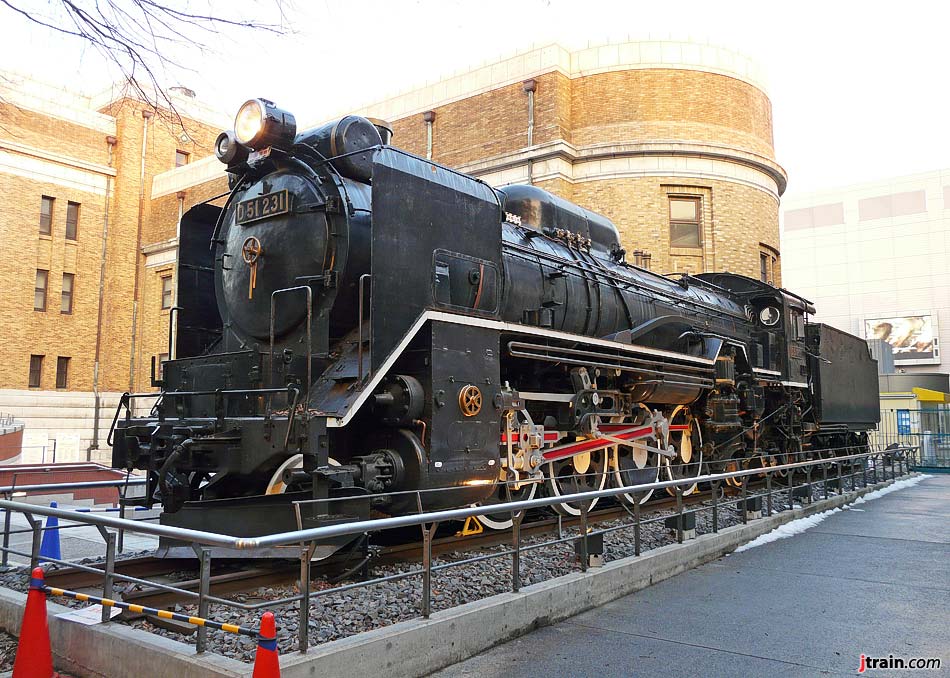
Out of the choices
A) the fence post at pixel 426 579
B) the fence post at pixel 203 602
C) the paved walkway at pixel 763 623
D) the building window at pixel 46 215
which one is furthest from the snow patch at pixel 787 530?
the building window at pixel 46 215

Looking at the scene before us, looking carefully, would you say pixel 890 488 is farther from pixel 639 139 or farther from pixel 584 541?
pixel 584 541

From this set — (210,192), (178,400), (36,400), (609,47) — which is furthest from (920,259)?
(178,400)

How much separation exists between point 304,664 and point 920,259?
60.9m

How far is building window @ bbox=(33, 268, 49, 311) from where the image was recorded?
91.8 feet

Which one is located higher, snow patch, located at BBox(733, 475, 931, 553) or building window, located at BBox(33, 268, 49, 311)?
building window, located at BBox(33, 268, 49, 311)

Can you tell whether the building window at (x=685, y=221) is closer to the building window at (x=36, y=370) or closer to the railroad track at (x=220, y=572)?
the railroad track at (x=220, y=572)

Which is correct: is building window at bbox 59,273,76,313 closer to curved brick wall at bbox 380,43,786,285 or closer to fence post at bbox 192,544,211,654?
curved brick wall at bbox 380,43,786,285

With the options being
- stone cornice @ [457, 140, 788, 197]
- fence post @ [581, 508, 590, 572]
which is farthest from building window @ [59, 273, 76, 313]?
fence post @ [581, 508, 590, 572]

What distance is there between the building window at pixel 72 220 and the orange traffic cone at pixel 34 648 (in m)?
29.3

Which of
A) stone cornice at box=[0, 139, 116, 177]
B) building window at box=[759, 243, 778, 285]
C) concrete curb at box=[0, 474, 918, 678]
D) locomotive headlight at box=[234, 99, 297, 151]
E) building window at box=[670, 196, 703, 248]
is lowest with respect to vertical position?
concrete curb at box=[0, 474, 918, 678]

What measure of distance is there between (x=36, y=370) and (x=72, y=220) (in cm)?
610

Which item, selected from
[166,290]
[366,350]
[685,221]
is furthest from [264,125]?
[166,290]

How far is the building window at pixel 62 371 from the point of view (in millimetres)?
28297

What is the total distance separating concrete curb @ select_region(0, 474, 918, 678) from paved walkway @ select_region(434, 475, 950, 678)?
0.11 meters
